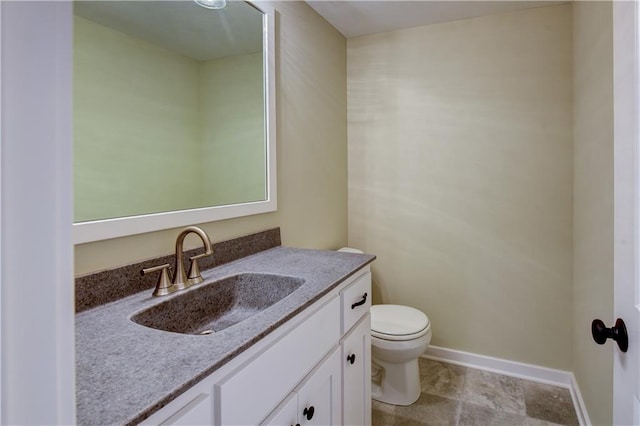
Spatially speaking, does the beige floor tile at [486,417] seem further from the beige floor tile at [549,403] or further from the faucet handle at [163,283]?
the faucet handle at [163,283]

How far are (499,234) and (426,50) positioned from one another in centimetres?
133

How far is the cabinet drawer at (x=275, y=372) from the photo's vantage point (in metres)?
0.78

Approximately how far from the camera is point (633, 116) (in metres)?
0.69

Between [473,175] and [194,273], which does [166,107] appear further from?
[473,175]

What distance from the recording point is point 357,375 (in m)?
1.50

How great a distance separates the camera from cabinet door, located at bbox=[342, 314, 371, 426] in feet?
4.55

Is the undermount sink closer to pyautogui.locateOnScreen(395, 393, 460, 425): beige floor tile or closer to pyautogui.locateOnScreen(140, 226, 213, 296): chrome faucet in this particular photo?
pyautogui.locateOnScreen(140, 226, 213, 296): chrome faucet

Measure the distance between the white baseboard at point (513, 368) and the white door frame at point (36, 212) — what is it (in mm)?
2466

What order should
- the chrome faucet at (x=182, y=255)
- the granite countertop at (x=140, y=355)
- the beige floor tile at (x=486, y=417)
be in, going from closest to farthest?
1. the granite countertop at (x=140, y=355)
2. the chrome faucet at (x=182, y=255)
3. the beige floor tile at (x=486, y=417)

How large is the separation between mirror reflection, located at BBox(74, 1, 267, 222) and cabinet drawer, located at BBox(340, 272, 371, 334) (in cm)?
66

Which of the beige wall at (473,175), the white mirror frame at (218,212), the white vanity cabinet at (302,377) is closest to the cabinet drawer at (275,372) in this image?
the white vanity cabinet at (302,377)

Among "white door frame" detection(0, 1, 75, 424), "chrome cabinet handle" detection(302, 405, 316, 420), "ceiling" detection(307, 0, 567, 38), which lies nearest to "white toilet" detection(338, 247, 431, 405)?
"chrome cabinet handle" detection(302, 405, 316, 420)

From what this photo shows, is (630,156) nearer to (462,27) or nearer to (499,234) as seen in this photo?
(499,234)

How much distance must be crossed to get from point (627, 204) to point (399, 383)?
66.2 inches
